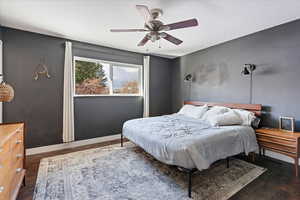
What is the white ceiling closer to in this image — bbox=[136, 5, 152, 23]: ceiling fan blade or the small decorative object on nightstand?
bbox=[136, 5, 152, 23]: ceiling fan blade

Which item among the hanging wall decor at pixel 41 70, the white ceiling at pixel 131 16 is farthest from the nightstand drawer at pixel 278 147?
the hanging wall decor at pixel 41 70

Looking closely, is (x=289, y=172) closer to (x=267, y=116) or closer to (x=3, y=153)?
(x=267, y=116)

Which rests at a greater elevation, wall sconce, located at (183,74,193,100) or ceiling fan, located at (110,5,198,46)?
ceiling fan, located at (110,5,198,46)

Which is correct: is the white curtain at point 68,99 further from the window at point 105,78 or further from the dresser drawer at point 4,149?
the dresser drawer at point 4,149

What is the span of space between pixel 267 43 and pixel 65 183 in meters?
4.33

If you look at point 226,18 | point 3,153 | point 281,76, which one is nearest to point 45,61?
point 3,153

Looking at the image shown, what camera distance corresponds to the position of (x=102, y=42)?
358cm

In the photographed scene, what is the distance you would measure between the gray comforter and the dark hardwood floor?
425 mm

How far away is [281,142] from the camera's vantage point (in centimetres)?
227

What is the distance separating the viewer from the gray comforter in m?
1.76

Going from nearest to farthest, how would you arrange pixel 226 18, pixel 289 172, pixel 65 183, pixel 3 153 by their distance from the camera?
pixel 3 153
pixel 65 183
pixel 289 172
pixel 226 18

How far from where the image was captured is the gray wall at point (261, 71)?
8.46ft

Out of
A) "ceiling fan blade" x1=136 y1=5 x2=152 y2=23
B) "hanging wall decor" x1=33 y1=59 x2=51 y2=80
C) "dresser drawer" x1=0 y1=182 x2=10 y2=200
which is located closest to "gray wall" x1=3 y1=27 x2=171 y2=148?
"hanging wall decor" x1=33 y1=59 x2=51 y2=80

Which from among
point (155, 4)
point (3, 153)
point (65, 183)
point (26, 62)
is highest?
point (155, 4)
